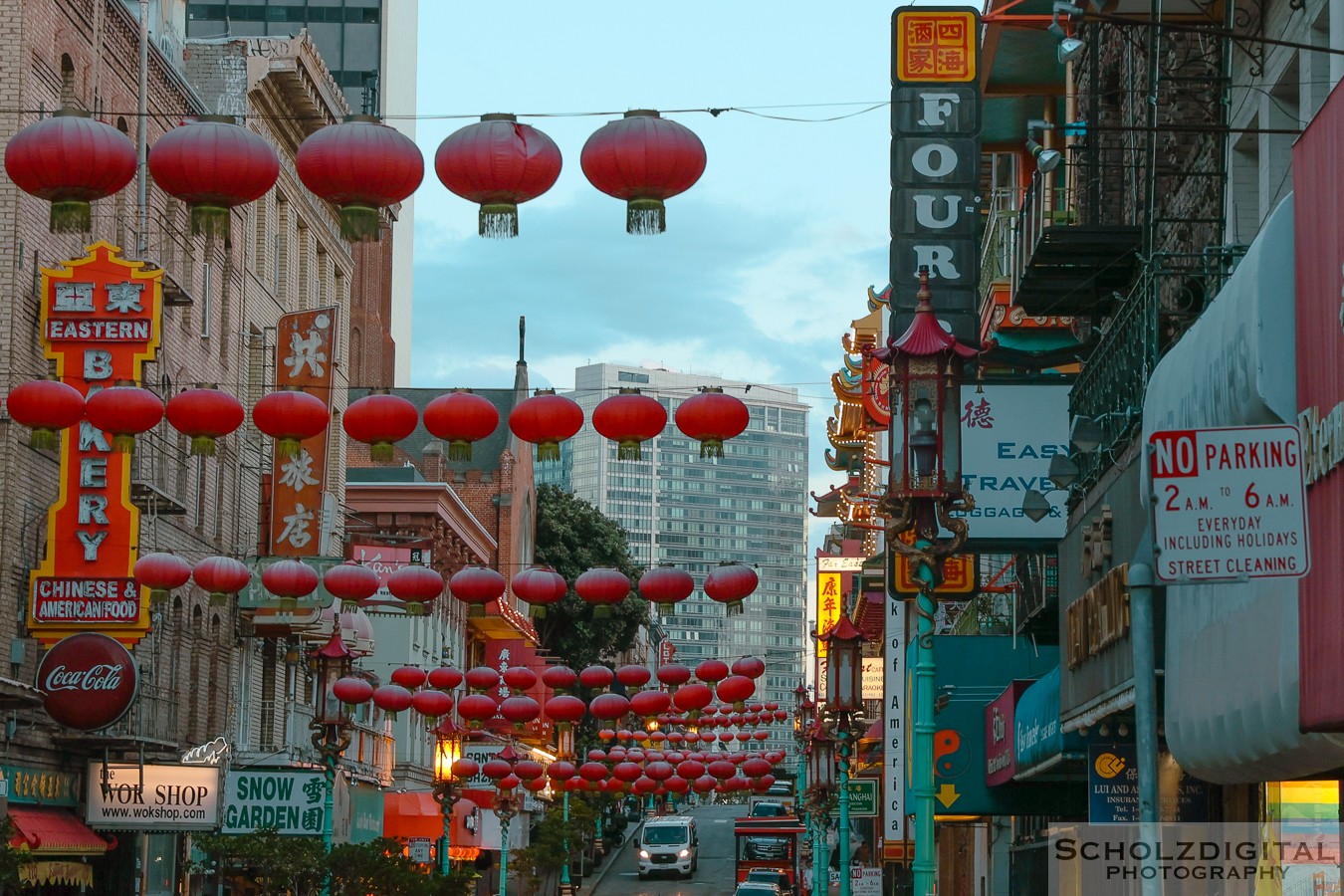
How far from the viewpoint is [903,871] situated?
→ 5109 centimetres

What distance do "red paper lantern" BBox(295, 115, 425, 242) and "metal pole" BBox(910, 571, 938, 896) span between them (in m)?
6.34

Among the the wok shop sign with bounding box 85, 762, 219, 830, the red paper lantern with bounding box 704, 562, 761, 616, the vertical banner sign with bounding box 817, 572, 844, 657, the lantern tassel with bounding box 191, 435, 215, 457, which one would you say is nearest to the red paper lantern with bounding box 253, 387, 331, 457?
the lantern tassel with bounding box 191, 435, 215, 457

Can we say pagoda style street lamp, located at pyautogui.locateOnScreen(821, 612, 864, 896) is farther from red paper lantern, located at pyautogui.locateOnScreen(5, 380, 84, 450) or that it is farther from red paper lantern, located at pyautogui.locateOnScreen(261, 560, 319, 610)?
red paper lantern, located at pyautogui.locateOnScreen(5, 380, 84, 450)

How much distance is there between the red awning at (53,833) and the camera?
28.7 metres

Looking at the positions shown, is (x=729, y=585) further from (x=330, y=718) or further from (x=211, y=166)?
(x=211, y=166)

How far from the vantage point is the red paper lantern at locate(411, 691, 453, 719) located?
4131 cm

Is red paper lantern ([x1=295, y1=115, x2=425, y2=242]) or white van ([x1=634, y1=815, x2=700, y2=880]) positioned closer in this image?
red paper lantern ([x1=295, y1=115, x2=425, y2=242])

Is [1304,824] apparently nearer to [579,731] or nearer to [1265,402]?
[1265,402]

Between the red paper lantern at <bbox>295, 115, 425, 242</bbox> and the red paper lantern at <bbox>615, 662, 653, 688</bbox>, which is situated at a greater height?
the red paper lantern at <bbox>295, 115, 425, 242</bbox>

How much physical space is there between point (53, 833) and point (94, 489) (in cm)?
523

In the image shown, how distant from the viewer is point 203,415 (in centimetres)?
2194

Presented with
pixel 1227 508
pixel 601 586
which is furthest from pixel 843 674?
pixel 1227 508

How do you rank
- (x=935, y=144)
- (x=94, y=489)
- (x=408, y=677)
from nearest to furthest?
(x=935, y=144), (x=94, y=489), (x=408, y=677)

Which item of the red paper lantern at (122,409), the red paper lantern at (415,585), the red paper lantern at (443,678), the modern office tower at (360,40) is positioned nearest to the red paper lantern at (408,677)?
the red paper lantern at (443,678)
